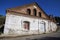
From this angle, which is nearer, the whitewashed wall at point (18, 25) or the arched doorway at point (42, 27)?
the whitewashed wall at point (18, 25)

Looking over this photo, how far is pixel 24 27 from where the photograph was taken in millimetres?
21359

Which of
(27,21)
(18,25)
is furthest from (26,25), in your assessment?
(18,25)

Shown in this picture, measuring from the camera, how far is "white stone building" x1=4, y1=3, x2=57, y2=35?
19448mm

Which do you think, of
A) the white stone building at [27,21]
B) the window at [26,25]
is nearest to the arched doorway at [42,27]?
the white stone building at [27,21]

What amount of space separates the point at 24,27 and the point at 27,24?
3.26 feet

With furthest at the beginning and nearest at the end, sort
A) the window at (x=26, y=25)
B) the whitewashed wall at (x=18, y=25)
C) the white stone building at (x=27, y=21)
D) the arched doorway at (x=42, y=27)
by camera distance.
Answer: the arched doorway at (x=42, y=27) → the window at (x=26, y=25) → the white stone building at (x=27, y=21) → the whitewashed wall at (x=18, y=25)

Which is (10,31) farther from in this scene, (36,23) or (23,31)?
(36,23)

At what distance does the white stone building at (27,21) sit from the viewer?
766 inches

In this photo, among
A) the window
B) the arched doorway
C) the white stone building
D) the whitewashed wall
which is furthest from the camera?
the arched doorway

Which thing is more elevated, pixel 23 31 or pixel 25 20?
pixel 25 20

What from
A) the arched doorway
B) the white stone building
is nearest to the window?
the white stone building

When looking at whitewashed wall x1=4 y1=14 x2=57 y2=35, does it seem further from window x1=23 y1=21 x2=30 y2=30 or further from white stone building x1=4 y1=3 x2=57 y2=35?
window x1=23 y1=21 x2=30 y2=30

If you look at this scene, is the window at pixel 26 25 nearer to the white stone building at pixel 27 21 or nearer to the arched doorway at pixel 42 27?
the white stone building at pixel 27 21

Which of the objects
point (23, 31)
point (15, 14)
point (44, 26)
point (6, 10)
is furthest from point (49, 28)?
point (6, 10)
